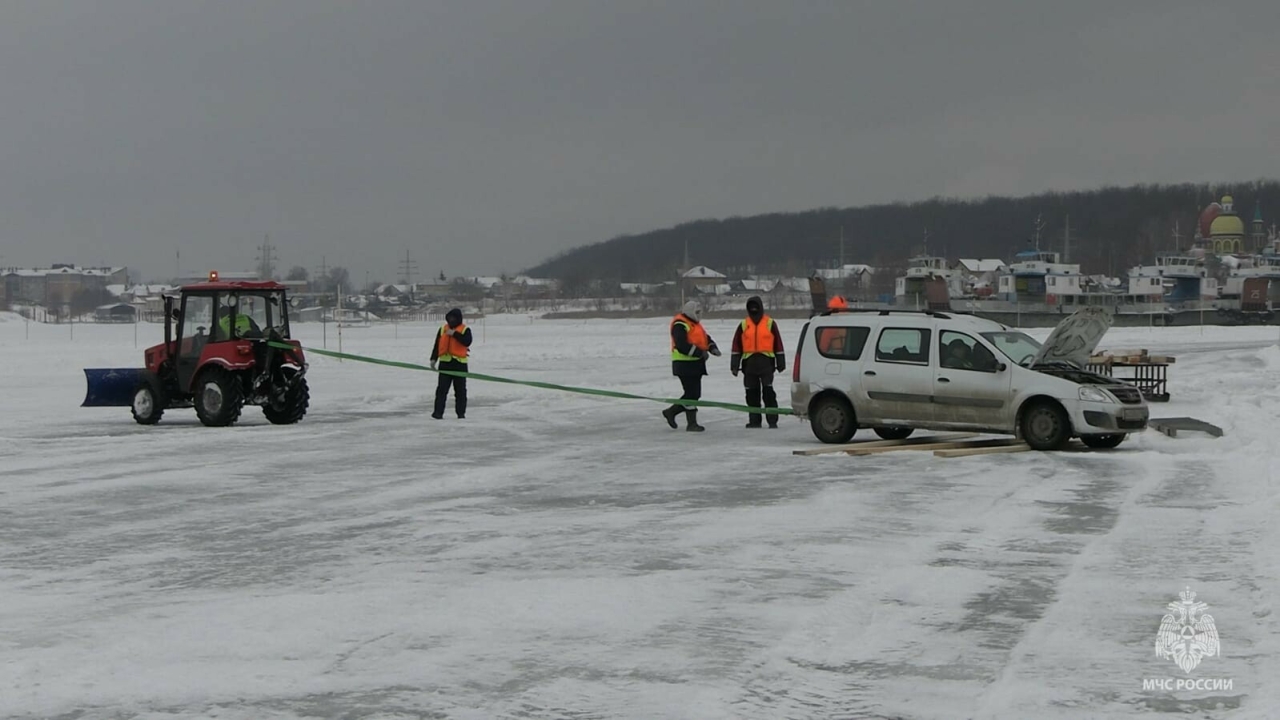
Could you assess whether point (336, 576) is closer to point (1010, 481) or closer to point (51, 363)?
point (1010, 481)

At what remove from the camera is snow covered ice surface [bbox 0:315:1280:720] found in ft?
20.9

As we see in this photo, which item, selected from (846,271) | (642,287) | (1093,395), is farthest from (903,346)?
(642,287)

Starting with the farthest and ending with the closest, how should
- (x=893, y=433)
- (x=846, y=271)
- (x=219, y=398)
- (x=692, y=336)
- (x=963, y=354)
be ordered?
1. (x=846, y=271)
2. (x=219, y=398)
3. (x=692, y=336)
4. (x=893, y=433)
5. (x=963, y=354)

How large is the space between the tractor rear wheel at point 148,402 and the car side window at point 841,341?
10310mm

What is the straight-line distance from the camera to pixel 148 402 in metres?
22.2

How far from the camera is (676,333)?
65.9 ft

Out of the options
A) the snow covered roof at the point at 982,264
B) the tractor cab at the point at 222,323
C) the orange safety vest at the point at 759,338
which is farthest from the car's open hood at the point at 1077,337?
→ the snow covered roof at the point at 982,264

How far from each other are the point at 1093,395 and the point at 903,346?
2.40 metres

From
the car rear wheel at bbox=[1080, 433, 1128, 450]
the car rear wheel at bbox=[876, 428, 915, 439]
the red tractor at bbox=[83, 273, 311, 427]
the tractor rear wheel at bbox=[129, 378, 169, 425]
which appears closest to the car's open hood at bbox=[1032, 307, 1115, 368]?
the car rear wheel at bbox=[1080, 433, 1128, 450]

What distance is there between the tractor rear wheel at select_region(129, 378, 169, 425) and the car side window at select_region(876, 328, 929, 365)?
11.1 m

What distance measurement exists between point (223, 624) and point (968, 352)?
38.0ft

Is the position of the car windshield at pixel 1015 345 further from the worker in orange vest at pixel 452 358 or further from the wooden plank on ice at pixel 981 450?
the worker in orange vest at pixel 452 358

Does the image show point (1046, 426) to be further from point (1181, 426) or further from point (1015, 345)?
point (1181, 426)

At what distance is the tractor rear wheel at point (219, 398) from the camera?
21031 millimetres
